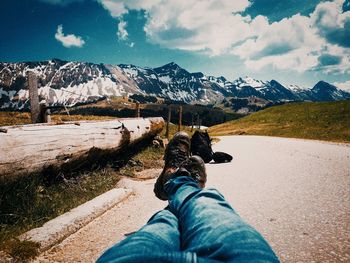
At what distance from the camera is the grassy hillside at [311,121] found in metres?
27.3

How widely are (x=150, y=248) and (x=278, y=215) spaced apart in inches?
148

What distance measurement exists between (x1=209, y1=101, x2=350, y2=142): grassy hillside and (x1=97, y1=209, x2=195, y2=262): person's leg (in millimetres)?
25474

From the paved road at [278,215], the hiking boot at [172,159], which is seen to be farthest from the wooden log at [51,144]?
the hiking boot at [172,159]

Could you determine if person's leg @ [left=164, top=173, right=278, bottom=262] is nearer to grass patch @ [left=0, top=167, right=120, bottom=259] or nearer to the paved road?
the paved road

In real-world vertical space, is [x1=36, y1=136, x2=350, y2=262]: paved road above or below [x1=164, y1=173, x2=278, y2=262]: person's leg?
below

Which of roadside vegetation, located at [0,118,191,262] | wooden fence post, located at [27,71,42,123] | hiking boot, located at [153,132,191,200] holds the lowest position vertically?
roadside vegetation, located at [0,118,191,262]

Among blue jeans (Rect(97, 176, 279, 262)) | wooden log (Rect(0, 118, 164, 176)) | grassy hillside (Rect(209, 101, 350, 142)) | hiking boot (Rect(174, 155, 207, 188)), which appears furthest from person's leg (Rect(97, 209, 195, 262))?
grassy hillside (Rect(209, 101, 350, 142))

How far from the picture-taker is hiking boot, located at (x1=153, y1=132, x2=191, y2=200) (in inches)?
158

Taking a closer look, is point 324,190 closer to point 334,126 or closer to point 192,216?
point 192,216

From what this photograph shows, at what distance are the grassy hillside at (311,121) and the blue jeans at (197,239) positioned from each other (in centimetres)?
2515

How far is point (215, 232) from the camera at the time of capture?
1.59 m

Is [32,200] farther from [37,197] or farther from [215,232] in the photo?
[215,232]

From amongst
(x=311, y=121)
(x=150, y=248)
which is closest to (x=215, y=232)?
(x=150, y=248)

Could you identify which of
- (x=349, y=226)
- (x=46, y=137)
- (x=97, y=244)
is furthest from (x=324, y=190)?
(x=46, y=137)
